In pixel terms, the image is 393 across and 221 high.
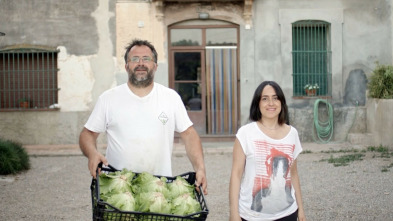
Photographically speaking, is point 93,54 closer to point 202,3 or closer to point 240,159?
point 202,3

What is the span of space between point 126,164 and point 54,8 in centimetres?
1119

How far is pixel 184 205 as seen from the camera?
3.21 metres

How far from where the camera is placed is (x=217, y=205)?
745cm

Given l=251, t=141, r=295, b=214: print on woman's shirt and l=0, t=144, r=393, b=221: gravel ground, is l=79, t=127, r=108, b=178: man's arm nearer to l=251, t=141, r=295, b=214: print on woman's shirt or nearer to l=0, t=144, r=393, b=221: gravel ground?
l=251, t=141, r=295, b=214: print on woman's shirt

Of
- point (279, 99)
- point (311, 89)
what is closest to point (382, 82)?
point (311, 89)

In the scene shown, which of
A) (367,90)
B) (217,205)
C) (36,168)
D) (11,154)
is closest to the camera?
(217,205)

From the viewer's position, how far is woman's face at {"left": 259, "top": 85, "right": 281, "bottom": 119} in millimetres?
3979

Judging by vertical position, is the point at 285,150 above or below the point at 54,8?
below

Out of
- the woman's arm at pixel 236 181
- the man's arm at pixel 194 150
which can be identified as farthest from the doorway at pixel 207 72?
the woman's arm at pixel 236 181

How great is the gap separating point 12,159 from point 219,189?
4162mm

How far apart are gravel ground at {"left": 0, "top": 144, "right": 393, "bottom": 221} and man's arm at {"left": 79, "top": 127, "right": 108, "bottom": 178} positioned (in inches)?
120

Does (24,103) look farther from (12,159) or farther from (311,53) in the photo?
(311,53)

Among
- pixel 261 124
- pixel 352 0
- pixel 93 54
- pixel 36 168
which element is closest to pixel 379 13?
pixel 352 0

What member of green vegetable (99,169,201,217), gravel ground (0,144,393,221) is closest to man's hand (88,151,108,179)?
green vegetable (99,169,201,217)
